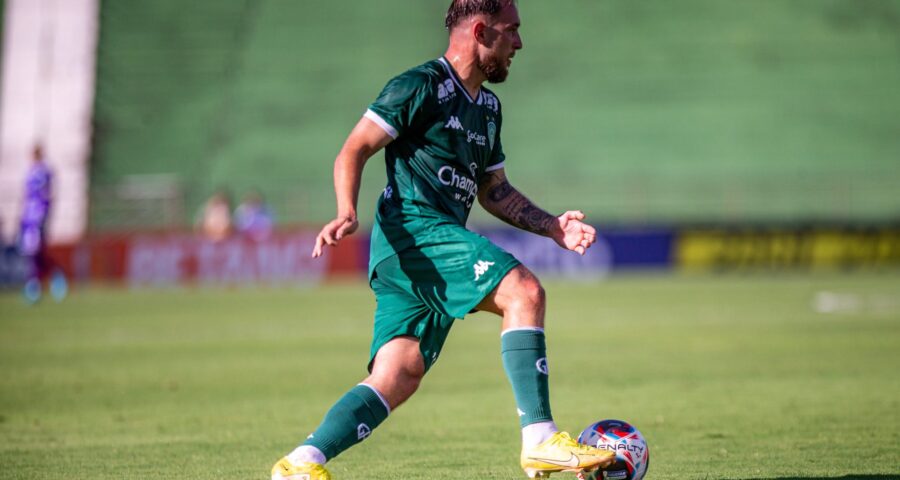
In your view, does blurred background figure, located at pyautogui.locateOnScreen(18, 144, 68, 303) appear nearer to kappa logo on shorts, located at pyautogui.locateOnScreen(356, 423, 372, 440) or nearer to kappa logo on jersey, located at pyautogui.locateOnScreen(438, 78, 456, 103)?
kappa logo on jersey, located at pyautogui.locateOnScreen(438, 78, 456, 103)

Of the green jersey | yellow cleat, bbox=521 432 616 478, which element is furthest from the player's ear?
yellow cleat, bbox=521 432 616 478

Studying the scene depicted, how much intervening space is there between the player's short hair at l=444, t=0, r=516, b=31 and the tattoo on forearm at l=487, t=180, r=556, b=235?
3.04ft

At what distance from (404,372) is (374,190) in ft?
89.8

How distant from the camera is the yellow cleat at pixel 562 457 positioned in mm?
5250

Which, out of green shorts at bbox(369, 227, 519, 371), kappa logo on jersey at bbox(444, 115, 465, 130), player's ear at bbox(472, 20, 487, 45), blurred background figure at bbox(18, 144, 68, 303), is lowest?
blurred background figure at bbox(18, 144, 68, 303)

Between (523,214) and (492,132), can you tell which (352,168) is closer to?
(492,132)

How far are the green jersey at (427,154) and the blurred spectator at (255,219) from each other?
82.2 ft

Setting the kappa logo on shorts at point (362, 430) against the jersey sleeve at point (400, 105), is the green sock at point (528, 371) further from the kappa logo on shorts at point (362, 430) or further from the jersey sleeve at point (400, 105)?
the jersey sleeve at point (400, 105)

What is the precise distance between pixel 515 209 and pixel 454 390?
181 inches

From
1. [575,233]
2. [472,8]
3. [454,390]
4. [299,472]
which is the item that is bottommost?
[454,390]

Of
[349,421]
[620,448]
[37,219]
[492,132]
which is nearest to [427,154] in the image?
[492,132]

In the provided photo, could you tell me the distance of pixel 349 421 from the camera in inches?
217

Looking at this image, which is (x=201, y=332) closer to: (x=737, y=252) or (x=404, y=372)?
(x=404, y=372)

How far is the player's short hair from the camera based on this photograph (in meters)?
5.78
